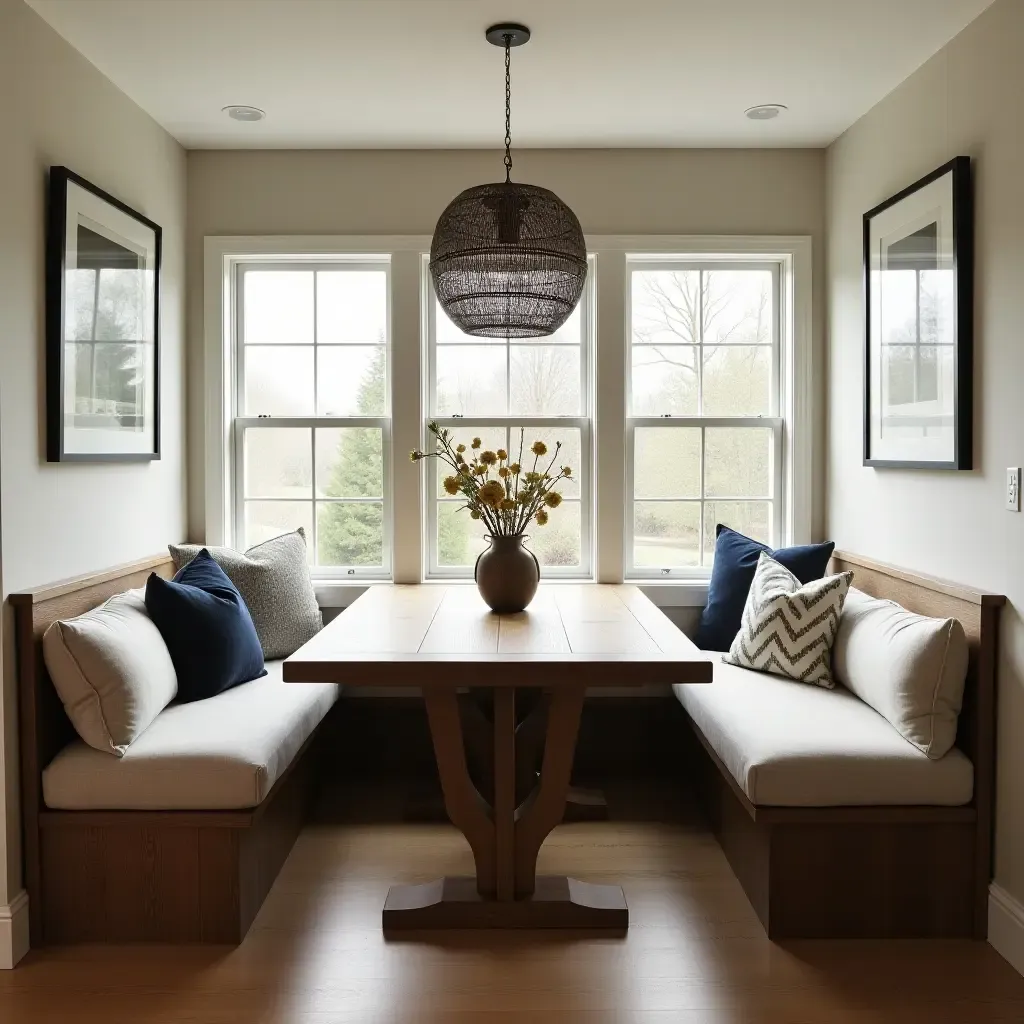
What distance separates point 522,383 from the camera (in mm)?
3926

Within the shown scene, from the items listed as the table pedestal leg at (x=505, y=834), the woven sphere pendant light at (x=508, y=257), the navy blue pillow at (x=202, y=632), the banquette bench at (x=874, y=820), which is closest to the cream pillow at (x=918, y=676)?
the banquette bench at (x=874, y=820)

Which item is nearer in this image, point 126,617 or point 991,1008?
point 991,1008

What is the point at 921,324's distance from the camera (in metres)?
2.96

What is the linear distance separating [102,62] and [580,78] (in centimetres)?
152

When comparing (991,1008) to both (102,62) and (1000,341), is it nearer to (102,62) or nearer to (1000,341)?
(1000,341)

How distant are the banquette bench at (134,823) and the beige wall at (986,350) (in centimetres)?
201

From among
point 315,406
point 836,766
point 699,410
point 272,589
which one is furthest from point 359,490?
point 836,766

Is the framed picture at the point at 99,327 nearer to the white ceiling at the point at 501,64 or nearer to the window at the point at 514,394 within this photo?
the white ceiling at the point at 501,64

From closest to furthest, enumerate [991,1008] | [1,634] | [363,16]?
[991,1008] < [1,634] < [363,16]

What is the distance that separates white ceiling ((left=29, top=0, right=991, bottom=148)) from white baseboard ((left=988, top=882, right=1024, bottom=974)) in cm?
243

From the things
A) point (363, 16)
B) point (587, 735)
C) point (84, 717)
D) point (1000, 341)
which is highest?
point (363, 16)

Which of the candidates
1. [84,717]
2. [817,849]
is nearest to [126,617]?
[84,717]

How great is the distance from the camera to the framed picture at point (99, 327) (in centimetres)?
267

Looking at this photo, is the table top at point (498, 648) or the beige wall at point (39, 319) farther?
the beige wall at point (39, 319)
